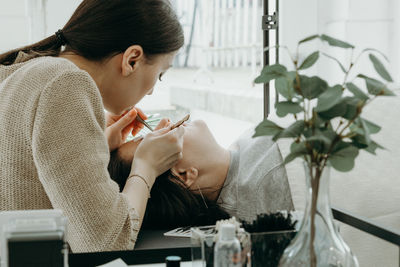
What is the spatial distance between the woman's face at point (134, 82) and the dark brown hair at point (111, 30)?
0.04 meters

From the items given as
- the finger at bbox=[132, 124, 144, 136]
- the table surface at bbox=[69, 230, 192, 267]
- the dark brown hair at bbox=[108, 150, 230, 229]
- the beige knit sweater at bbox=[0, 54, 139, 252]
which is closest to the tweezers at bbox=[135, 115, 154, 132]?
the finger at bbox=[132, 124, 144, 136]

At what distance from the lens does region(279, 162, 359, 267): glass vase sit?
0.83 metres

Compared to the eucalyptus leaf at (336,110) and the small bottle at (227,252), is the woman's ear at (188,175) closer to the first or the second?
the small bottle at (227,252)

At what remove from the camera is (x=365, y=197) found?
156cm

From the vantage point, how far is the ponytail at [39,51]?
1439 mm

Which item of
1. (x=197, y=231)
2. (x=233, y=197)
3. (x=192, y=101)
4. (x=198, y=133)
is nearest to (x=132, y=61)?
(x=198, y=133)

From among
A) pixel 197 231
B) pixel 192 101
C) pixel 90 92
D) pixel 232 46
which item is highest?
pixel 90 92

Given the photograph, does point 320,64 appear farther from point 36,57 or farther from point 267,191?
point 36,57

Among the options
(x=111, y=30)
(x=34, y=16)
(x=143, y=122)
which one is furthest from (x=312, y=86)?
(x=34, y=16)

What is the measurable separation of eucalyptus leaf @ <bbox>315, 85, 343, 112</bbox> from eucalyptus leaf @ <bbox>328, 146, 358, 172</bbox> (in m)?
0.07

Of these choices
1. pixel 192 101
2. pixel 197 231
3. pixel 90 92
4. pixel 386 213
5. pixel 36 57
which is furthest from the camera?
pixel 192 101

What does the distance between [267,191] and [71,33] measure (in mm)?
741

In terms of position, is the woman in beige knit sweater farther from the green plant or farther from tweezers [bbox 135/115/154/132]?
the green plant

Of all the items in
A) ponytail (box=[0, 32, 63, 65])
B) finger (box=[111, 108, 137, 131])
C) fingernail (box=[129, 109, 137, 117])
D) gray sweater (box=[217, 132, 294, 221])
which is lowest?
gray sweater (box=[217, 132, 294, 221])
